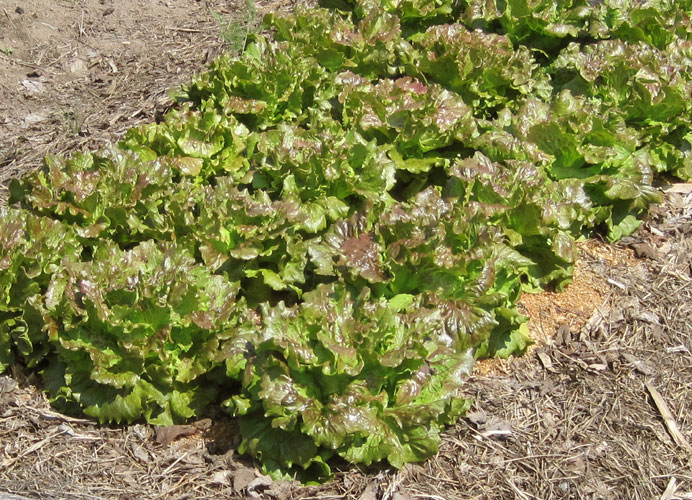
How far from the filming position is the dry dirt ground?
448cm

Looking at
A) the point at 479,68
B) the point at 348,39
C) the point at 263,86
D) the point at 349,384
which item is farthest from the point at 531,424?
the point at 348,39

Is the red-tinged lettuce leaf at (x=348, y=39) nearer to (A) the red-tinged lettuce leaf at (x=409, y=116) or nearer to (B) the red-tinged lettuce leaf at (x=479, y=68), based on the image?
(B) the red-tinged lettuce leaf at (x=479, y=68)

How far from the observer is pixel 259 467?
178 inches

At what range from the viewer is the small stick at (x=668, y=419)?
483 centimetres

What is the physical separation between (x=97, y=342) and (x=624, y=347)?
140 inches

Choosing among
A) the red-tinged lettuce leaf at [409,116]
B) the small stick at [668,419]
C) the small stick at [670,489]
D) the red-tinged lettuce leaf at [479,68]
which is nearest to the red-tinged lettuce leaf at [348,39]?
the red-tinged lettuce leaf at [479,68]

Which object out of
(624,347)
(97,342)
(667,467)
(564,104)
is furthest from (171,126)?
(667,467)

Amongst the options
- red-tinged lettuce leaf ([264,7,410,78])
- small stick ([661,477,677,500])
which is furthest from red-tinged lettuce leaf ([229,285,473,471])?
red-tinged lettuce leaf ([264,7,410,78])

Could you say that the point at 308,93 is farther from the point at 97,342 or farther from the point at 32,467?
the point at 32,467

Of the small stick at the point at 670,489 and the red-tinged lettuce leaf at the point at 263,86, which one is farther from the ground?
the red-tinged lettuce leaf at the point at 263,86

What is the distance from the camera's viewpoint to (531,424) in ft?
16.1

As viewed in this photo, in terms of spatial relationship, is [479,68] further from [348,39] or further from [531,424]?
[531,424]

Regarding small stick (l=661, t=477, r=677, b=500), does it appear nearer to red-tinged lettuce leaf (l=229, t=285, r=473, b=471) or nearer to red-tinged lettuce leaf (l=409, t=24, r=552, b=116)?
red-tinged lettuce leaf (l=229, t=285, r=473, b=471)

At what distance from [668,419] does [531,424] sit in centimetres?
90
